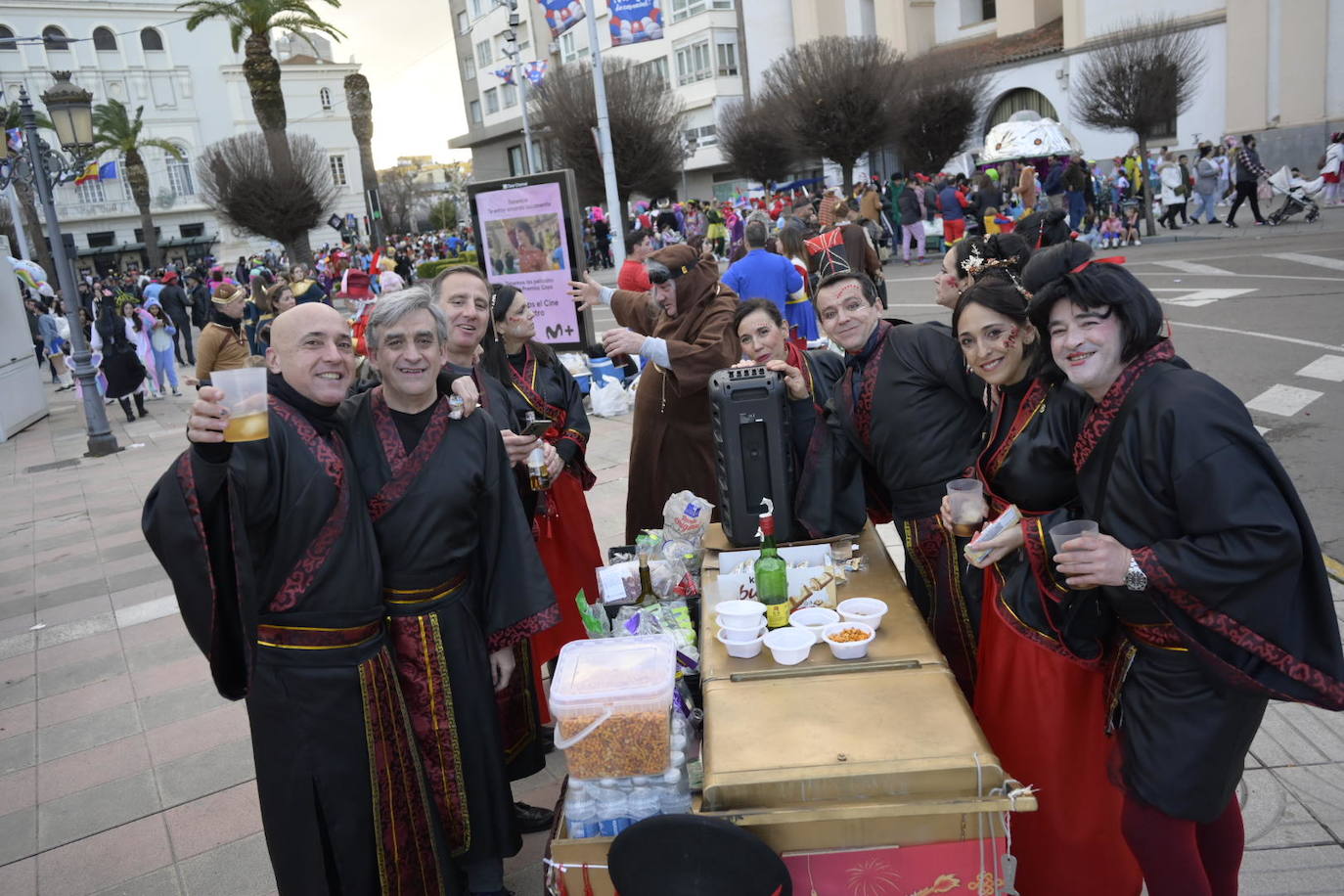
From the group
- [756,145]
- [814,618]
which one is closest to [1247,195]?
[756,145]

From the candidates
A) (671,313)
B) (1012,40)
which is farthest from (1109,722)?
(1012,40)

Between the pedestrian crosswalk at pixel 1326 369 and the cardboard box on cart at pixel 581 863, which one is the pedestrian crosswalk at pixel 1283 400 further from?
the cardboard box on cart at pixel 581 863

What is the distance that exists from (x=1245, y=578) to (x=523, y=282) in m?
6.13

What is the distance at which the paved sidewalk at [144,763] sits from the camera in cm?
325

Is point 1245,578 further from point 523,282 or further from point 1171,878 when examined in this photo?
point 523,282

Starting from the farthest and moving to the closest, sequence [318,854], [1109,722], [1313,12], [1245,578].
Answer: [1313,12]
[318,854]
[1109,722]
[1245,578]

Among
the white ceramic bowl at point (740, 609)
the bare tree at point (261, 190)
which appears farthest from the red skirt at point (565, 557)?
the bare tree at point (261, 190)

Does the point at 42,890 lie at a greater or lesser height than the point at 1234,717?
lesser

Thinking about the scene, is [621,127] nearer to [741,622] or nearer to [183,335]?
[183,335]

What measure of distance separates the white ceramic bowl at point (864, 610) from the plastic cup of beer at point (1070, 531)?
0.65 m

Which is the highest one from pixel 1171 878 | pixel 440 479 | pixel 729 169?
pixel 729 169

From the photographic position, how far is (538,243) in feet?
24.0

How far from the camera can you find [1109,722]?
255 centimetres

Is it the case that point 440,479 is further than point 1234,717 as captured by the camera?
Yes
